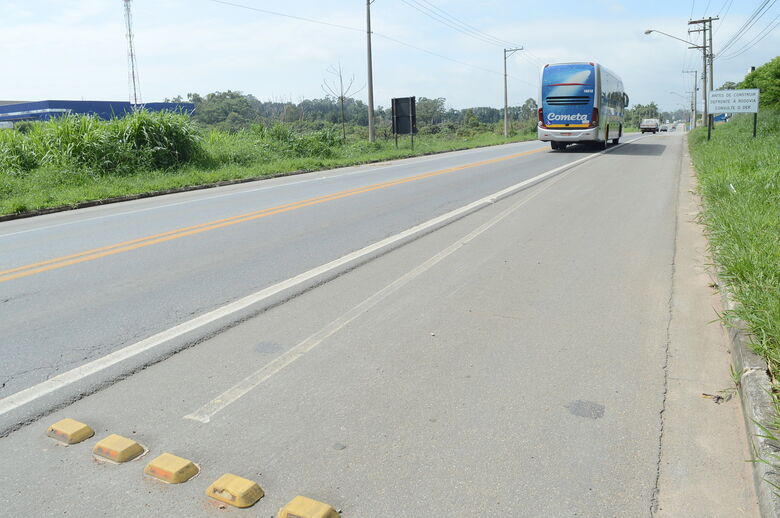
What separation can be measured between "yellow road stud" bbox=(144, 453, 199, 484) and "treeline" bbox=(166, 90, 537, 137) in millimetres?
19926

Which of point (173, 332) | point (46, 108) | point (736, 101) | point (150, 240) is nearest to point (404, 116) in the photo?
point (736, 101)

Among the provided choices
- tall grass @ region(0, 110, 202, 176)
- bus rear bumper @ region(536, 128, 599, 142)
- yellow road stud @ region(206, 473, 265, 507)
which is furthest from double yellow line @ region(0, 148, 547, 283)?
bus rear bumper @ region(536, 128, 599, 142)

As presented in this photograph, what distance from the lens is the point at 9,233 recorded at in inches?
396

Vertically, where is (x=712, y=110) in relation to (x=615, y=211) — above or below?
above

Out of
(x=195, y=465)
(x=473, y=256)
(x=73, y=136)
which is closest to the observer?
(x=195, y=465)

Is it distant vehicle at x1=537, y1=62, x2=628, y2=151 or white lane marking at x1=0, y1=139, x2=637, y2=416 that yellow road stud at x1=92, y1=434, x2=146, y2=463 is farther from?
distant vehicle at x1=537, y1=62, x2=628, y2=151

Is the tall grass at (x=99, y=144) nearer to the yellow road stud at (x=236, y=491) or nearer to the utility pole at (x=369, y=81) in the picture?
the utility pole at (x=369, y=81)

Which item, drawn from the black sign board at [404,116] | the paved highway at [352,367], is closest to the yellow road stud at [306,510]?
the paved highway at [352,367]

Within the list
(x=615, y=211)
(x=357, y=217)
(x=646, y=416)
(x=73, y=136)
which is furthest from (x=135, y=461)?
(x=73, y=136)

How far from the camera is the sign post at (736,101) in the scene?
21.8 meters

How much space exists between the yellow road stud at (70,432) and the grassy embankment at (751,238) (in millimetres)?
3852

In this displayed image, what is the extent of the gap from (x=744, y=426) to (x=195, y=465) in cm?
290

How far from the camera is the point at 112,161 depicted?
17.6 m

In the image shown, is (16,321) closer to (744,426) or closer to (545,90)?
(744,426)
